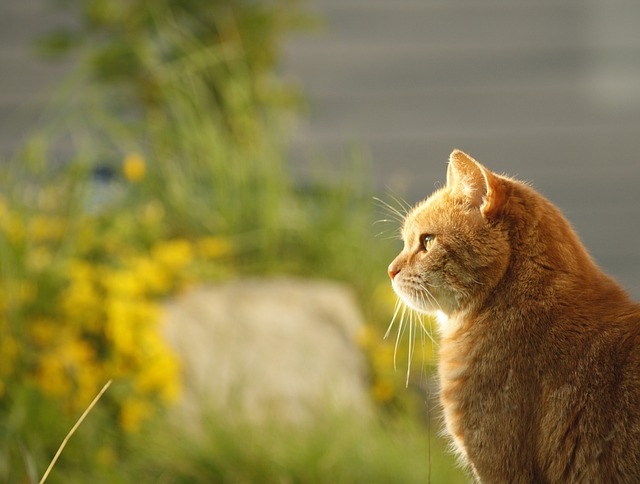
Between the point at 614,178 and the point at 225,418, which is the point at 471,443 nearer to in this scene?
the point at 225,418

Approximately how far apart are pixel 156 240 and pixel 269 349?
34.4 inches

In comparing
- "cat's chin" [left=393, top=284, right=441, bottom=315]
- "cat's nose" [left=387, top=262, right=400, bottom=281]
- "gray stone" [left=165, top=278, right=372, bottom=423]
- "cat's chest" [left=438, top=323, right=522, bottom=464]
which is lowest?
"gray stone" [left=165, top=278, right=372, bottom=423]

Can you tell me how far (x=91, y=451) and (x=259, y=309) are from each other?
3.19 feet

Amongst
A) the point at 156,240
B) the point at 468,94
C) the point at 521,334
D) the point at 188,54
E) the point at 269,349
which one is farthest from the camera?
the point at 468,94

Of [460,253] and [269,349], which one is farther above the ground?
[460,253]

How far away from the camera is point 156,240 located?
13.9 ft

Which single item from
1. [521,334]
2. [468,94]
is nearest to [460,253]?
[521,334]

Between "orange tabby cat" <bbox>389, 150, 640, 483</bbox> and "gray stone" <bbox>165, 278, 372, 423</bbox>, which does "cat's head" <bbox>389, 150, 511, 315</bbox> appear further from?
"gray stone" <bbox>165, 278, 372, 423</bbox>

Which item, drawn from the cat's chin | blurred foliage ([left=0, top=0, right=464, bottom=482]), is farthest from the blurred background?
the cat's chin

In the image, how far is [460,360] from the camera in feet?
5.40

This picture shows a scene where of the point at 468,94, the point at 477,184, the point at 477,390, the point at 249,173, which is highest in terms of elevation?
the point at 477,184

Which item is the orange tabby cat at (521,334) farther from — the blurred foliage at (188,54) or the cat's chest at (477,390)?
the blurred foliage at (188,54)

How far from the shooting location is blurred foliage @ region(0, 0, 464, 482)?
3.03 m

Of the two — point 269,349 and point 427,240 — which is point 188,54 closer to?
point 269,349
